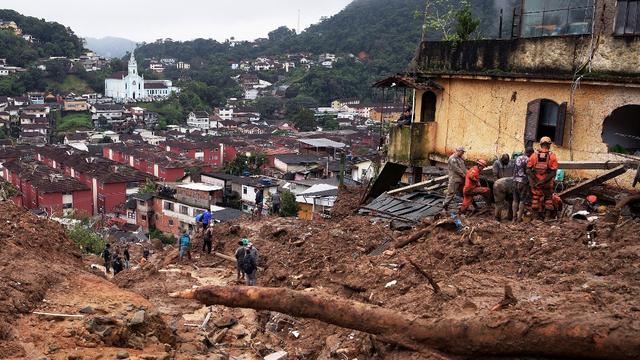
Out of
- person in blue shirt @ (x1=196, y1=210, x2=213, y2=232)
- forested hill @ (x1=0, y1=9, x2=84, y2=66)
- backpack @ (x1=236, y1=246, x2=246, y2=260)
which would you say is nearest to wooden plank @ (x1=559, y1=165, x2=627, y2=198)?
backpack @ (x1=236, y1=246, x2=246, y2=260)

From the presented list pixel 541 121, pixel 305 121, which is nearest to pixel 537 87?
pixel 541 121

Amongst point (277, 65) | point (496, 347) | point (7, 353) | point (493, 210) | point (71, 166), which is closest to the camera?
point (496, 347)

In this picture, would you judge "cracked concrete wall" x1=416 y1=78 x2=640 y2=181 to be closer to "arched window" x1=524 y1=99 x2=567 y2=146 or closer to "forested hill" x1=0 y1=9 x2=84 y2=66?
"arched window" x1=524 y1=99 x2=567 y2=146

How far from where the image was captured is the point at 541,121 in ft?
44.9

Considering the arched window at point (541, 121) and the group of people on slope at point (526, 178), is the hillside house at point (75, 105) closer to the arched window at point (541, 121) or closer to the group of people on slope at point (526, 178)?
the arched window at point (541, 121)

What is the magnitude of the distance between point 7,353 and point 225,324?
414 cm

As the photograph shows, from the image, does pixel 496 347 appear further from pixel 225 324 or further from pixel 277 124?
pixel 277 124

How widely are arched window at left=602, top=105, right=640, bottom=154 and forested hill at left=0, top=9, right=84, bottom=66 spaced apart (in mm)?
115381

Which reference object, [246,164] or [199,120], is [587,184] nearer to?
[246,164]

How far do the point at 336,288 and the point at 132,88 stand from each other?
4435 inches

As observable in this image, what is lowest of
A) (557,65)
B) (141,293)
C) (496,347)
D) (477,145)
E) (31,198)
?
(31,198)

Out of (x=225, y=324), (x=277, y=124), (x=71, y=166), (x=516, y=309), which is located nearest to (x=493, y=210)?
(x=225, y=324)

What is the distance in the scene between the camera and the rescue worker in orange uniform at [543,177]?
33.2ft

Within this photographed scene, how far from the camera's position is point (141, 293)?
506 inches
